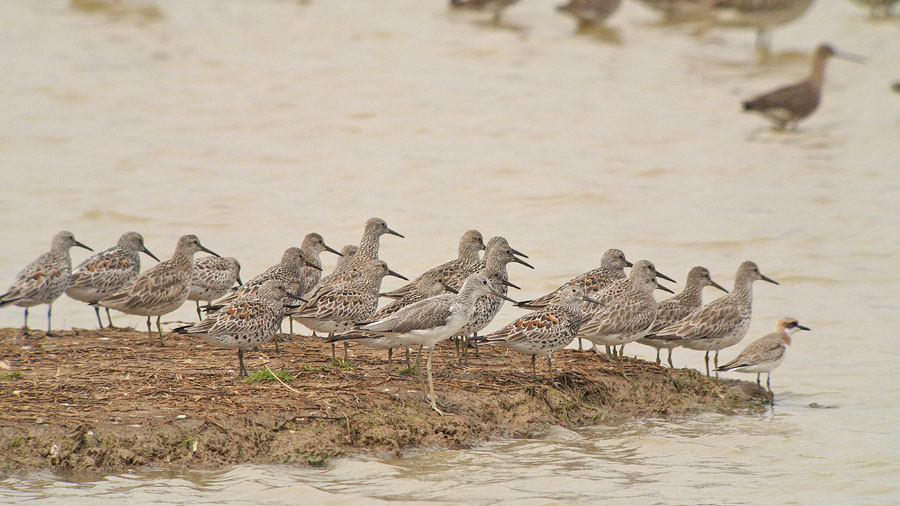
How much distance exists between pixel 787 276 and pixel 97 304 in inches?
325

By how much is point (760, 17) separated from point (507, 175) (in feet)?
Result: 35.1

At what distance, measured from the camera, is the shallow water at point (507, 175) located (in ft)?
26.0

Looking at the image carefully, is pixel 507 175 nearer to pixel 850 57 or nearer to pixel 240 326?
pixel 850 57

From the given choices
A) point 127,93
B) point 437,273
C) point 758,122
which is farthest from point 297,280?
point 127,93

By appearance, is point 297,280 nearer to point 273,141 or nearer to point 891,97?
point 273,141

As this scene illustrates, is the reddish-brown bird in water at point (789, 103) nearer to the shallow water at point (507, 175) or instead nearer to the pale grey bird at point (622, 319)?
the shallow water at point (507, 175)

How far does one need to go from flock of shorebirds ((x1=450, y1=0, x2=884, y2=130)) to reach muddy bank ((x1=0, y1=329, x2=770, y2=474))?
11956 mm

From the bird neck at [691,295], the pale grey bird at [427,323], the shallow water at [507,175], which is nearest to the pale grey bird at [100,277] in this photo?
the shallow water at [507,175]

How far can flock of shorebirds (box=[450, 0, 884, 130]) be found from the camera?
20969 millimetres

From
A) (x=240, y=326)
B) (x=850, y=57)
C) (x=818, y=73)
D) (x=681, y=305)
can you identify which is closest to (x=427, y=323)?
(x=240, y=326)

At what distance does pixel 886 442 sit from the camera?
8648 millimetres

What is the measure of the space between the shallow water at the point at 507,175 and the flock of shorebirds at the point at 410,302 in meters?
0.87

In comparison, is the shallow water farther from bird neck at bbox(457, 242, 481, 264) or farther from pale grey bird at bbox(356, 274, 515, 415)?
bird neck at bbox(457, 242, 481, 264)

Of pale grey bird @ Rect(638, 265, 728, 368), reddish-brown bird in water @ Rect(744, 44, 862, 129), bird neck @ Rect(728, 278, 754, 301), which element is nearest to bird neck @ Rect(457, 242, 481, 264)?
pale grey bird @ Rect(638, 265, 728, 368)
